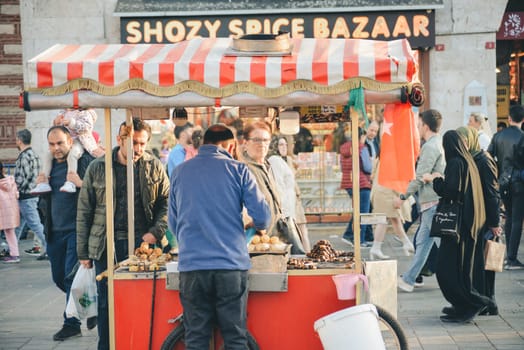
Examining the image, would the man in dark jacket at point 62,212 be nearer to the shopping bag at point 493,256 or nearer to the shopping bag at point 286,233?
the shopping bag at point 286,233

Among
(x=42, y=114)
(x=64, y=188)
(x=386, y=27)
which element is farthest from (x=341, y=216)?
(x=64, y=188)

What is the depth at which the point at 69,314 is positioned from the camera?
7.45 meters

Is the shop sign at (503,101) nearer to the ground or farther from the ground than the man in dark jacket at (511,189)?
farther from the ground

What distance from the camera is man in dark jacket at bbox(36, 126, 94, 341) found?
8031 mm

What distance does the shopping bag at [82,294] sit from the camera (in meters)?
7.41

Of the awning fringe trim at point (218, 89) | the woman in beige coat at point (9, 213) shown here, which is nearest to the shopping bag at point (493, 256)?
the awning fringe trim at point (218, 89)

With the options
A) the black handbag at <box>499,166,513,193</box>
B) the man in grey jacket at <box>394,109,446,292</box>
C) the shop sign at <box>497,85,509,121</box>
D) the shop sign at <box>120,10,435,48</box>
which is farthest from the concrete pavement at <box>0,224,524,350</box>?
the shop sign at <box>497,85,509,121</box>

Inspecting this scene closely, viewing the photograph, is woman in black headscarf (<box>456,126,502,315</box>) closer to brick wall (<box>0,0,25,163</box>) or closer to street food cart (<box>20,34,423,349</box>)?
street food cart (<box>20,34,423,349</box>)

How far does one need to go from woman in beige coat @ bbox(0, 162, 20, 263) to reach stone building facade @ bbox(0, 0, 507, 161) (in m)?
2.51

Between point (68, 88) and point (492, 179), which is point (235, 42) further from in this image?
point (492, 179)

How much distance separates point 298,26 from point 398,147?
8.95 meters

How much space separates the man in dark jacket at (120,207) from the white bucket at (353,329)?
198 cm

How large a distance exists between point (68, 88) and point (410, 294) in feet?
16.8

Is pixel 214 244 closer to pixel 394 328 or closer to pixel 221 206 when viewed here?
pixel 221 206
